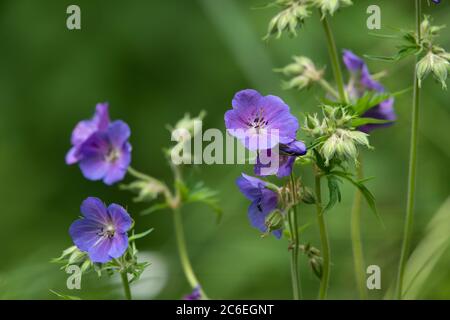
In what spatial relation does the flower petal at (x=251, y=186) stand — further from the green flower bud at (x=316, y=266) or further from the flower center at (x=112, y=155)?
the flower center at (x=112, y=155)

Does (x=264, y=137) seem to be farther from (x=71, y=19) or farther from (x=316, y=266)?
(x=71, y=19)

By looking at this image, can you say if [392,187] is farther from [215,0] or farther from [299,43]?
[215,0]

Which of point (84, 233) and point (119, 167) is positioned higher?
point (119, 167)

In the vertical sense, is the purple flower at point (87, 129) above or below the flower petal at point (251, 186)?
above

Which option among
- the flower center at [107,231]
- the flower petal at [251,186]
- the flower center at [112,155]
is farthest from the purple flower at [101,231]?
the flower center at [112,155]

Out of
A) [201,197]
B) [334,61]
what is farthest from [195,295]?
[334,61]

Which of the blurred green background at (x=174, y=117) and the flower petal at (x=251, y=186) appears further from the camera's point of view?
the blurred green background at (x=174, y=117)

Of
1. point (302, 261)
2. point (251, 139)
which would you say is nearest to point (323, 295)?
point (251, 139)
